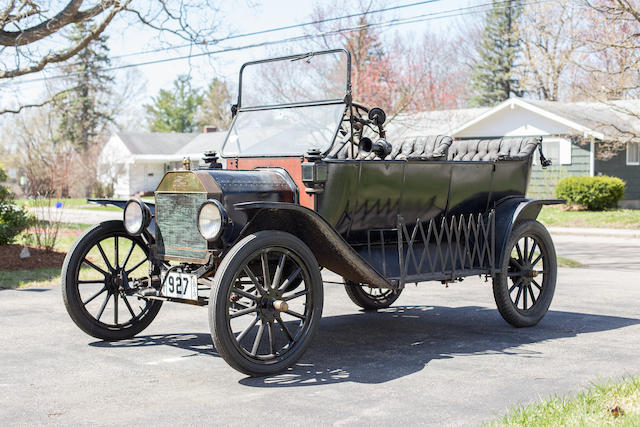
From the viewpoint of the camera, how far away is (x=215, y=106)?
69.9m

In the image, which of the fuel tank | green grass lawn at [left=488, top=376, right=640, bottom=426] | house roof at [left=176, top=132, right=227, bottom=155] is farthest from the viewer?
house roof at [left=176, top=132, right=227, bottom=155]

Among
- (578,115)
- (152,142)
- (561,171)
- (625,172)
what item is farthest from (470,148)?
(152,142)

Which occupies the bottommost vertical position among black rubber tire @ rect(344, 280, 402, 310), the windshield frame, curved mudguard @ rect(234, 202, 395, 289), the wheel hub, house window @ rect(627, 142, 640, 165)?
black rubber tire @ rect(344, 280, 402, 310)

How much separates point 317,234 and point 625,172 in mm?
26221

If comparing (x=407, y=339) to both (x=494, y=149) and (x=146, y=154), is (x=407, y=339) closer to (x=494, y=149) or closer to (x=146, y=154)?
(x=494, y=149)

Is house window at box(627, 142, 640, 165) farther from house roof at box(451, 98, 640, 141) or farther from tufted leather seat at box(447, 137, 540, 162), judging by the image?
tufted leather seat at box(447, 137, 540, 162)

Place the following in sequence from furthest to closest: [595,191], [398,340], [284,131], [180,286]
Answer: [595,191]
[284,131]
[398,340]
[180,286]

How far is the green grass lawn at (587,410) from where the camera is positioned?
3.97m

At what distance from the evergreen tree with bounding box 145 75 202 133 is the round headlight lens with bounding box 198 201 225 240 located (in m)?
64.2

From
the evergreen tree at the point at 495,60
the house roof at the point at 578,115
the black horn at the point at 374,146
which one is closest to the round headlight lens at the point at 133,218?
the black horn at the point at 374,146

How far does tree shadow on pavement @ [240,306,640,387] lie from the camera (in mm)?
5301

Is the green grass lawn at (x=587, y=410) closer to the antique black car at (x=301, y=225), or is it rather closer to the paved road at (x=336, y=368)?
the paved road at (x=336, y=368)

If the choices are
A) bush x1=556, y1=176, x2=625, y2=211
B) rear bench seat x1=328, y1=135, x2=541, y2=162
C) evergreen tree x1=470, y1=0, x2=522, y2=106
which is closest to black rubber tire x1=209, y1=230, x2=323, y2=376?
rear bench seat x1=328, y1=135, x2=541, y2=162

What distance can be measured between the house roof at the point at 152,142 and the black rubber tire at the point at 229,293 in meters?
47.7
